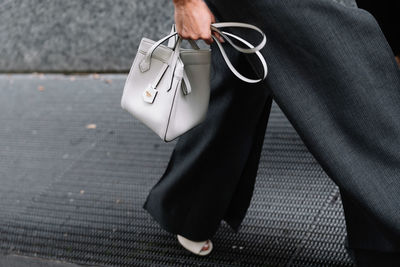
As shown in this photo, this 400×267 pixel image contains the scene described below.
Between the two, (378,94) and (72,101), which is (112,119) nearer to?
(72,101)

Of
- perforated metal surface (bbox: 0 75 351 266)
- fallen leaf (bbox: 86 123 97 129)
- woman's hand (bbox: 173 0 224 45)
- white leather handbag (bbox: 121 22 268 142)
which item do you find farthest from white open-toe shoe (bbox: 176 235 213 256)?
fallen leaf (bbox: 86 123 97 129)

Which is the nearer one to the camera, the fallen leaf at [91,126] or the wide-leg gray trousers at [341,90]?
the wide-leg gray trousers at [341,90]

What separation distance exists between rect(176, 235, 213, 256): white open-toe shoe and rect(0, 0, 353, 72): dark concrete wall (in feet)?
7.41

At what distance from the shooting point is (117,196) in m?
2.76

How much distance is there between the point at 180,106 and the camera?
161 cm

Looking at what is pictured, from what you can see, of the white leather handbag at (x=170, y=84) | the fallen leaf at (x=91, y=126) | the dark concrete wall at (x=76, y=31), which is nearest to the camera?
the white leather handbag at (x=170, y=84)

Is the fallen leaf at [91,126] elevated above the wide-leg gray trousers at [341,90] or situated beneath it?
situated beneath

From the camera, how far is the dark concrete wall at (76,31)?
167 inches

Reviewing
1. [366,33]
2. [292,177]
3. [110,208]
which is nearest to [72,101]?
[110,208]

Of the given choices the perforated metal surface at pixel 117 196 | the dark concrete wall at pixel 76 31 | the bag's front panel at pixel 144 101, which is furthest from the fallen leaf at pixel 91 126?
the bag's front panel at pixel 144 101

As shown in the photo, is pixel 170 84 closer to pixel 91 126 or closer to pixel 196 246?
pixel 196 246

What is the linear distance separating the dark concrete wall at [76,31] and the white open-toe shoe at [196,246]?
2.26 meters

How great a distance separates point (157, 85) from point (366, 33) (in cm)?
57

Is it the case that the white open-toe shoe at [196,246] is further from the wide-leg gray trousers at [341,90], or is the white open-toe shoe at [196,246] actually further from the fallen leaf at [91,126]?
the fallen leaf at [91,126]
